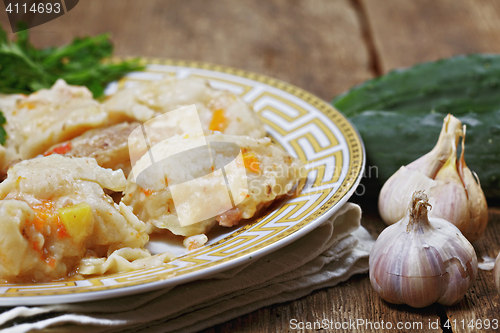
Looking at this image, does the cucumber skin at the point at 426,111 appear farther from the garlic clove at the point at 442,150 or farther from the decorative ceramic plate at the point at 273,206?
the garlic clove at the point at 442,150

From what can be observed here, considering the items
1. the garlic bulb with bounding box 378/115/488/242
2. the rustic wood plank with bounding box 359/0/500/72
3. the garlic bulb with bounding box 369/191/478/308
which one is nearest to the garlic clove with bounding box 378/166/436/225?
the garlic bulb with bounding box 378/115/488/242

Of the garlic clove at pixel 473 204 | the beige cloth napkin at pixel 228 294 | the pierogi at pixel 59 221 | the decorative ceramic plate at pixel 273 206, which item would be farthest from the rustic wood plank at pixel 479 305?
the pierogi at pixel 59 221

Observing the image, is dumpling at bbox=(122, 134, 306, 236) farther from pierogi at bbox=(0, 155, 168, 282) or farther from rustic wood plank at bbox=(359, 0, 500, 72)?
rustic wood plank at bbox=(359, 0, 500, 72)

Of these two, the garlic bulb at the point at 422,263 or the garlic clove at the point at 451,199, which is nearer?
the garlic bulb at the point at 422,263

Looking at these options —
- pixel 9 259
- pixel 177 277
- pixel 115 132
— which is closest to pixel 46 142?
pixel 115 132

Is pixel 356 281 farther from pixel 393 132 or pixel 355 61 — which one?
pixel 355 61

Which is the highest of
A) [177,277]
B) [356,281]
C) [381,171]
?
[177,277]
